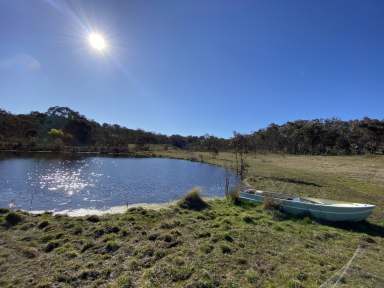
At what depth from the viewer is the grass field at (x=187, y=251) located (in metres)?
6.44

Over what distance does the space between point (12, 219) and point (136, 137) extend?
9470 cm

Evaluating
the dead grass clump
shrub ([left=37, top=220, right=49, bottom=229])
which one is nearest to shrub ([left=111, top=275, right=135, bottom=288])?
shrub ([left=37, top=220, right=49, bottom=229])

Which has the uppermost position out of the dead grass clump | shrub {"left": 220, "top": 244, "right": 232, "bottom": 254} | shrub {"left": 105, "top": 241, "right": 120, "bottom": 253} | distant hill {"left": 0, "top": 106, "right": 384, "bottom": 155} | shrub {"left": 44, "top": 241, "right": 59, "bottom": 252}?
distant hill {"left": 0, "top": 106, "right": 384, "bottom": 155}

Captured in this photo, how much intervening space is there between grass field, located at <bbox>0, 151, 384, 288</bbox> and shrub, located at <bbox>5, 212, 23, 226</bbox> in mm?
35

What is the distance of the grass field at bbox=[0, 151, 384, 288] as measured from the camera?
6441 mm

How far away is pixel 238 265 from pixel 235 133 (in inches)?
833

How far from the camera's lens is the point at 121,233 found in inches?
388

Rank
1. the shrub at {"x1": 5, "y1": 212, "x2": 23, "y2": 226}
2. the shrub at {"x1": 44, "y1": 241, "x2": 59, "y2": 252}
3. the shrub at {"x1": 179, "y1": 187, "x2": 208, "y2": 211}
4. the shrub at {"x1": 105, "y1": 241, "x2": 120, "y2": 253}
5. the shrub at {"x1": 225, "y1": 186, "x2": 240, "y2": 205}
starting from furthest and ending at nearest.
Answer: the shrub at {"x1": 225, "y1": 186, "x2": 240, "y2": 205} < the shrub at {"x1": 179, "y1": 187, "x2": 208, "y2": 211} < the shrub at {"x1": 5, "y1": 212, "x2": 23, "y2": 226} < the shrub at {"x1": 44, "y1": 241, "x2": 59, "y2": 252} < the shrub at {"x1": 105, "y1": 241, "x2": 120, "y2": 253}

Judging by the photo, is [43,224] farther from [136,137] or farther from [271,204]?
[136,137]

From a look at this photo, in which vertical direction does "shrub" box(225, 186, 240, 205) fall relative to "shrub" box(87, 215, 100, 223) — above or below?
above

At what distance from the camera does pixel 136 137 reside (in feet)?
344

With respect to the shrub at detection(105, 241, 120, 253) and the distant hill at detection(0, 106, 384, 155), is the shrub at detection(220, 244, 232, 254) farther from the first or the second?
the distant hill at detection(0, 106, 384, 155)

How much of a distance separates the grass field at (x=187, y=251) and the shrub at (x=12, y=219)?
0.04 m

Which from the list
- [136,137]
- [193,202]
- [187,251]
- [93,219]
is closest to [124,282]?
[187,251]
